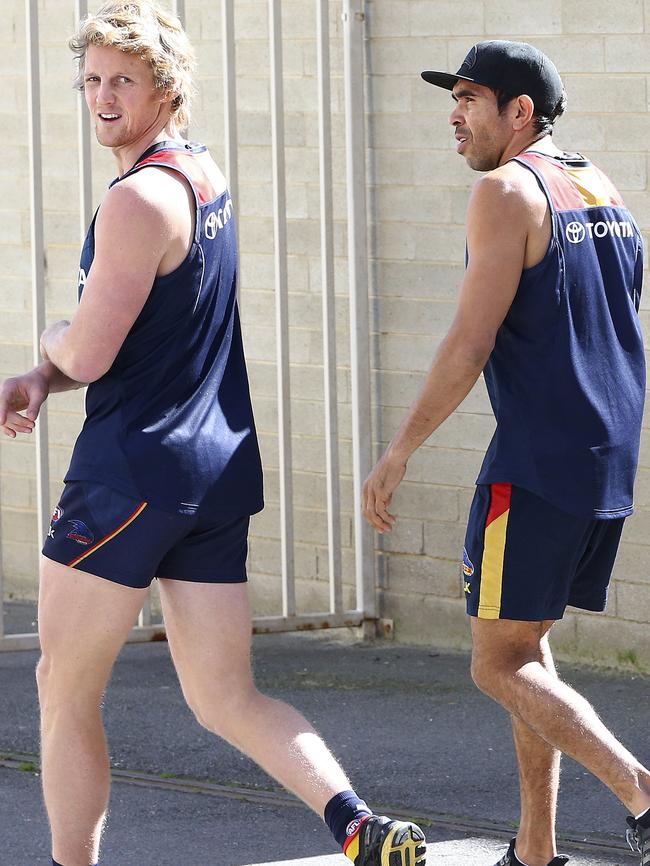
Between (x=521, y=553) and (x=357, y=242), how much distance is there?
2897 millimetres

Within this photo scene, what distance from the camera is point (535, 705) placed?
370cm

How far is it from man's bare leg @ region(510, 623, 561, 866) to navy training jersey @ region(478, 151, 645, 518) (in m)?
0.47

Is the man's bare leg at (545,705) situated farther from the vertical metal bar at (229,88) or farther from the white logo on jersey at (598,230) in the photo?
the vertical metal bar at (229,88)

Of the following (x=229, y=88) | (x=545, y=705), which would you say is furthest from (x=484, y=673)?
(x=229, y=88)

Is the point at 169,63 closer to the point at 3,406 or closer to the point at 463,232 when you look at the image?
the point at 3,406

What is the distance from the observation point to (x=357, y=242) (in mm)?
6438

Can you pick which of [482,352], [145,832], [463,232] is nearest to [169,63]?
[482,352]

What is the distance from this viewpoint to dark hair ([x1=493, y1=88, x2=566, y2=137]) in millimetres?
3832

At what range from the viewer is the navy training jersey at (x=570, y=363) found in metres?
3.69

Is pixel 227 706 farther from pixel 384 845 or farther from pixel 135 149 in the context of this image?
pixel 135 149

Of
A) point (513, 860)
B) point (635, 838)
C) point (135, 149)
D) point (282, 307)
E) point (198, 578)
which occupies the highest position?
point (135, 149)

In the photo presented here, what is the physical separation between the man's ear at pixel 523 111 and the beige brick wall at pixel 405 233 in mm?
2074

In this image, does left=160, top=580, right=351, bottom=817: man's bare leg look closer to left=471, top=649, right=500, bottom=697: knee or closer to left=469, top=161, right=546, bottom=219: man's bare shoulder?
left=471, top=649, right=500, bottom=697: knee

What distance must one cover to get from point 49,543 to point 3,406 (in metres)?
0.33
